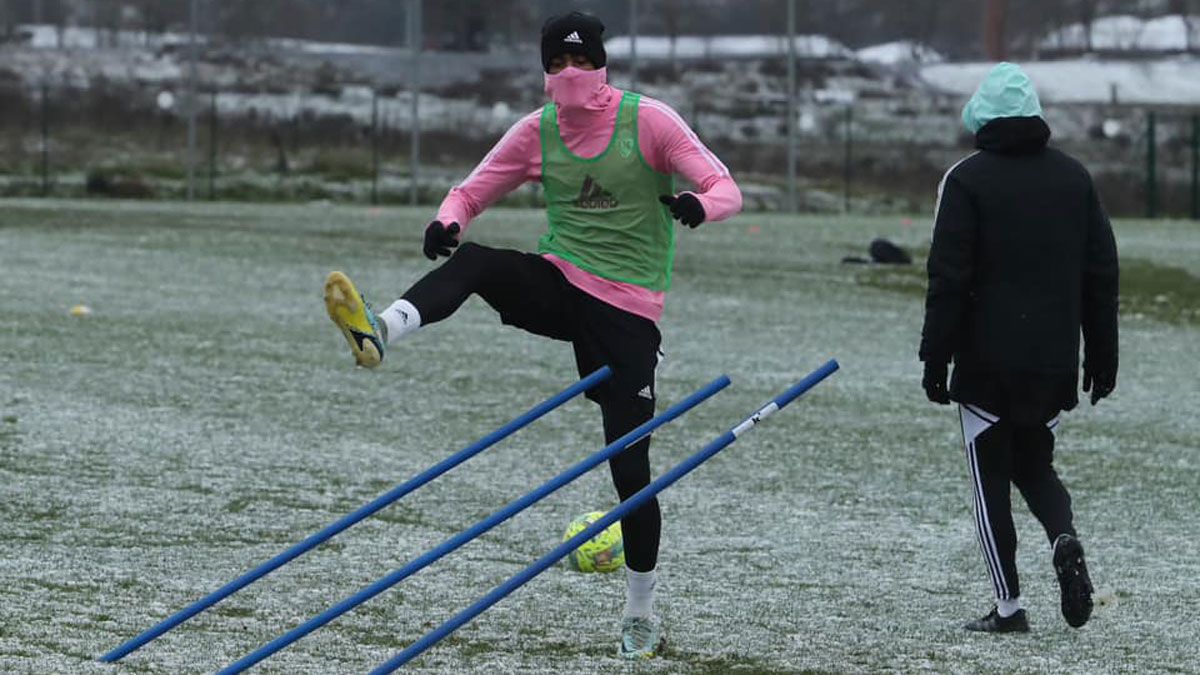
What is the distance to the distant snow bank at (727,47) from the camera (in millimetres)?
96312

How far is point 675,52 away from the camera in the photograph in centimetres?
9725

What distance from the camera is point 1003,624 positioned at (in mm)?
7465

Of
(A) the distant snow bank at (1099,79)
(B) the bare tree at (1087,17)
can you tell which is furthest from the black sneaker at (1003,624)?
(B) the bare tree at (1087,17)

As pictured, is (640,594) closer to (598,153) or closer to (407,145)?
(598,153)

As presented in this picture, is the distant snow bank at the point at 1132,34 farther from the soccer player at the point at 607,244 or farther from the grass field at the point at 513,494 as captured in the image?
the soccer player at the point at 607,244

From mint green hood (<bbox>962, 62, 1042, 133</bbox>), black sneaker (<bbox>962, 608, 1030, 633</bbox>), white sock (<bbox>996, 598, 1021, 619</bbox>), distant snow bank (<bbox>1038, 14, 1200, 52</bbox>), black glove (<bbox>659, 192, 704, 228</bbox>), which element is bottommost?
black sneaker (<bbox>962, 608, 1030, 633</bbox>)

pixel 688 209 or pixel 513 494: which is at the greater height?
pixel 688 209

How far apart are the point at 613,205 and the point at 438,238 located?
1.93 ft

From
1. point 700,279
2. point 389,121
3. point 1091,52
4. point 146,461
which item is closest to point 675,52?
point 1091,52

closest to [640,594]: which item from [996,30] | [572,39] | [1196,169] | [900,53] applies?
[572,39]

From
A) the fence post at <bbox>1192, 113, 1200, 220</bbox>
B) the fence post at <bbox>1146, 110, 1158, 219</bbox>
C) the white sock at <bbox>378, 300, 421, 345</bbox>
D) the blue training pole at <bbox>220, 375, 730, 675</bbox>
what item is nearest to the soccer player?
the blue training pole at <bbox>220, 375, 730, 675</bbox>

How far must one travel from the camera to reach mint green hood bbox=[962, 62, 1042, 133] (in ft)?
23.6

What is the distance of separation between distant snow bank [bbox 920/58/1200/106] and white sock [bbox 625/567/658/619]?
7397cm

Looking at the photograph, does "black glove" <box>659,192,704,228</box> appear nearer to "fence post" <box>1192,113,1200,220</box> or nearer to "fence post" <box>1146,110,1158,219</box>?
"fence post" <box>1192,113,1200,220</box>
